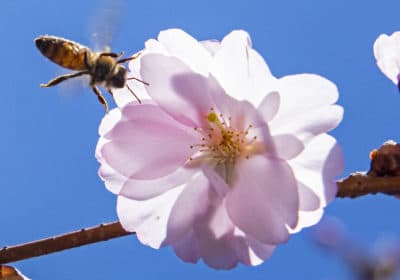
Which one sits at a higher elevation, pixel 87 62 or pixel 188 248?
pixel 87 62

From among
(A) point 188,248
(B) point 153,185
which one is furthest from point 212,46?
(A) point 188,248

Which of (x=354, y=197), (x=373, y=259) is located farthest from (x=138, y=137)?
(x=373, y=259)

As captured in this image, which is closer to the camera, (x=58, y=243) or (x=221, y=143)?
(x=58, y=243)

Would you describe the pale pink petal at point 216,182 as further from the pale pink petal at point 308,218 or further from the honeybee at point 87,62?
the honeybee at point 87,62

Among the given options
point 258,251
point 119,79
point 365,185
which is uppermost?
point 119,79

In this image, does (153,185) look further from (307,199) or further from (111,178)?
(307,199)

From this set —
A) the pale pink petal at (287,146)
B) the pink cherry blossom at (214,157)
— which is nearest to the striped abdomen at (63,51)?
the pink cherry blossom at (214,157)
